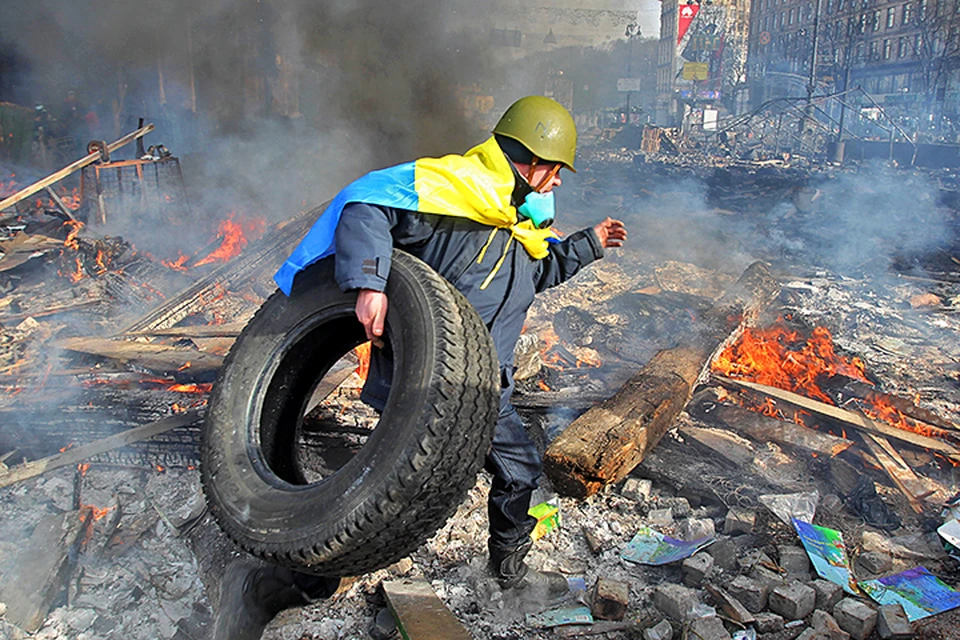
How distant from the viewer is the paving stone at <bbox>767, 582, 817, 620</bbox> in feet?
8.11

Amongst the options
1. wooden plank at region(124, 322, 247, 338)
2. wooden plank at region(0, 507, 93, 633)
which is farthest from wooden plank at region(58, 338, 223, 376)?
wooden plank at region(0, 507, 93, 633)

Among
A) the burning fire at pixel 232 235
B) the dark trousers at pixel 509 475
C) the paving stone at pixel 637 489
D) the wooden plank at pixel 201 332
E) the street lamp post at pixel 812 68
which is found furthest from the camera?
the street lamp post at pixel 812 68

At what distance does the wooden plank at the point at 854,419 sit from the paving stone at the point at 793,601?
1.85m

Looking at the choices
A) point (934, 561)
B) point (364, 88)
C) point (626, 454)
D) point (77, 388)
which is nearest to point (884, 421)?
point (934, 561)

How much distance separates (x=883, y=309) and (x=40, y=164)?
14597mm

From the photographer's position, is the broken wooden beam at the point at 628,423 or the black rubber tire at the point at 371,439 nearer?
the black rubber tire at the point at 371,439

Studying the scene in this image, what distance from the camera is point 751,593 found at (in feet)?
8.33

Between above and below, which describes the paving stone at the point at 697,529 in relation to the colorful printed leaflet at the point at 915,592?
below

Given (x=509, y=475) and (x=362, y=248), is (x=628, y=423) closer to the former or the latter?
(x=509, y=475)

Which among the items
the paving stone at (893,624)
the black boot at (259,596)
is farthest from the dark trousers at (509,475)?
the paving stone at (893,624)

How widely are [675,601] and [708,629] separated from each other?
0.71ft

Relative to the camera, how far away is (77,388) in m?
4.05

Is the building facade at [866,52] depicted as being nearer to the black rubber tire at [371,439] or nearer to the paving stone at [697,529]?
the paving stone at [697,529]

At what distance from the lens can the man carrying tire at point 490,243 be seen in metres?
2.31
